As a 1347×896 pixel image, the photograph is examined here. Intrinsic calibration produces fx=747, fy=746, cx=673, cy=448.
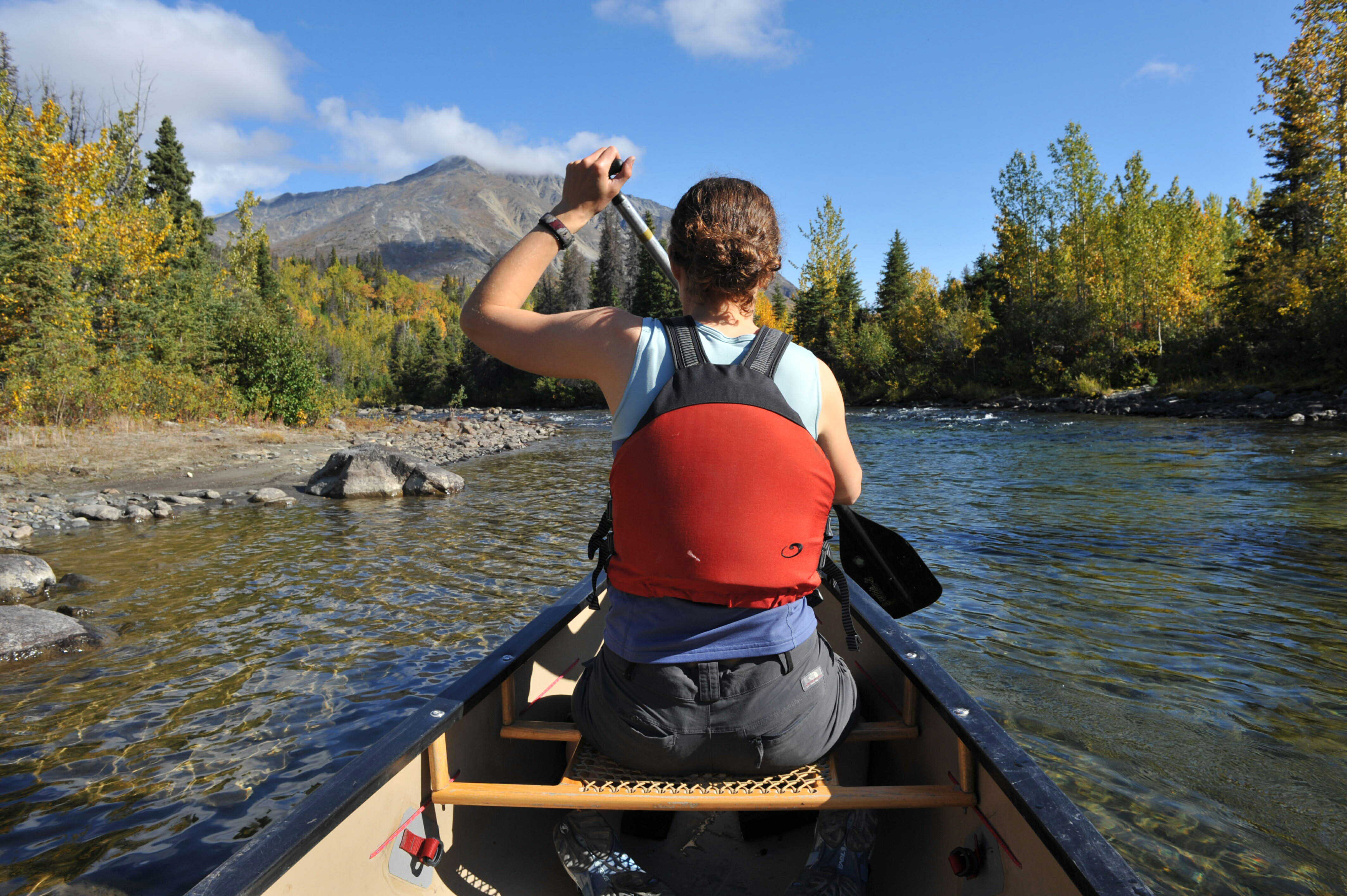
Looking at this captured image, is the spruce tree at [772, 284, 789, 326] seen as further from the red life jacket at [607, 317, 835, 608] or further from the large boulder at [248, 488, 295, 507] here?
the red life jacket at [607, 317, 835, 608]

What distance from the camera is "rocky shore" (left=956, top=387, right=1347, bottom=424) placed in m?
19.8

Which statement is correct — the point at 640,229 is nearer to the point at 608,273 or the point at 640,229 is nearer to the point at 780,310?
the point at 780,310

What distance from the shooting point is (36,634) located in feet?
16.5

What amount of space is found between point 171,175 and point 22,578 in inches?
1362

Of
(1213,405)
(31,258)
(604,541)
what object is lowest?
(604,541)

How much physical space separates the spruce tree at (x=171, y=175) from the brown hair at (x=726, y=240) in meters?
37.6

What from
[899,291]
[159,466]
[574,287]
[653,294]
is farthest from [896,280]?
[159,466]

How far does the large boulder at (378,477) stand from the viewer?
12305mm

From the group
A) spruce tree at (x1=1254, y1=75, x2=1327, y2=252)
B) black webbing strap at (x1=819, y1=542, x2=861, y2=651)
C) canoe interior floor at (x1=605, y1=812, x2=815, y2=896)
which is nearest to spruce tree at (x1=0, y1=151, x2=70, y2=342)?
canoe interior floor at (x1=605, y1=812, x2=815, y2=896)

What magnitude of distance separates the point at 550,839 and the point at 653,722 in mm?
967

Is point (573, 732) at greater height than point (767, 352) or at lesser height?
lesser

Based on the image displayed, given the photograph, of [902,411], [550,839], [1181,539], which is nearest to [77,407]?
[550,839]

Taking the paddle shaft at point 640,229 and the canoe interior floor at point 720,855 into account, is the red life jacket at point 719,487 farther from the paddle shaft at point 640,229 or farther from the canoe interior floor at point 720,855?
the canoe interior floor at point 720,855

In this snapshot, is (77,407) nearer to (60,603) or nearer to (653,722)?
(60,603)
